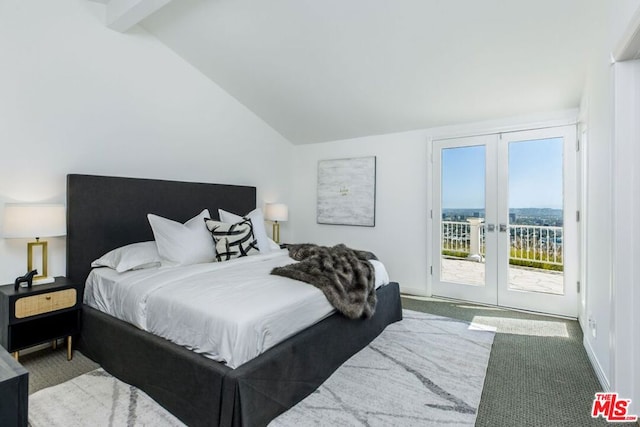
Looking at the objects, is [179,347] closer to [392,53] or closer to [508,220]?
[392,53]

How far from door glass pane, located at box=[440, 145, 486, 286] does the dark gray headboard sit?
294cm

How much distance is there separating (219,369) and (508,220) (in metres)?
3.38

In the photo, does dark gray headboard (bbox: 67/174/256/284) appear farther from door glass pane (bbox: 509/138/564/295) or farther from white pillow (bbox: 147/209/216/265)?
door glass pane (bbox: 509/138/564/295)

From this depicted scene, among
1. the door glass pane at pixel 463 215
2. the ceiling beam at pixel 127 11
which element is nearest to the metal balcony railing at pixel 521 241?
the door glass pane at pixel 463 215

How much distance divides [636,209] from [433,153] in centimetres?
246

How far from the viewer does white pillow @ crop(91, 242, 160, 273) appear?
8.41ft

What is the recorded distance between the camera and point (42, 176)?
8.77 ft

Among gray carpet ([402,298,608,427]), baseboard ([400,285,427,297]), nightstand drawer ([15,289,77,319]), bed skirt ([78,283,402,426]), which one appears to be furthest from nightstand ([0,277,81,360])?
baseboard ([400,285,427,297])

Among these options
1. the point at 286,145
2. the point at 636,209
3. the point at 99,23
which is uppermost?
the point at 99,23

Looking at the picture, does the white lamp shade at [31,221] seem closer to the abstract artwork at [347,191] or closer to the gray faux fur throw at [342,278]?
the gray faux fur throw at [342,278]

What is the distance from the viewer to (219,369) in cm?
162

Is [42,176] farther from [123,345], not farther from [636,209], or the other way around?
[636,209]

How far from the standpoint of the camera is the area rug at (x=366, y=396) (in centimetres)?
178

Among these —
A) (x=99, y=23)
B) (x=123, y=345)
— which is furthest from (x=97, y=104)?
(x=123, y=345)
